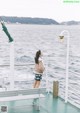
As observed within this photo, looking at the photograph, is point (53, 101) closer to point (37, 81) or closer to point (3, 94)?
point (37, 81)

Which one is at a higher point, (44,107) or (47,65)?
(47,65)

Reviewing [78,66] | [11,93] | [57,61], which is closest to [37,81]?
[11,93]

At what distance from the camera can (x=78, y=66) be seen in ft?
73.4

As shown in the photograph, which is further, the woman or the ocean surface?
the ocean surface

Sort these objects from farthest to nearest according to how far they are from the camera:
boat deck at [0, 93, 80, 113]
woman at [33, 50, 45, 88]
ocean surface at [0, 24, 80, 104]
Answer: ocean surface at [0, 24, 80, 104], woman at [33, 50, 45, 88], boat deck at [0, 93, 80, 113]

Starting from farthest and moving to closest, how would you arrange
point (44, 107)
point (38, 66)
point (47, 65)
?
point (47, 65) → point (38, 66) → point (44, 107)

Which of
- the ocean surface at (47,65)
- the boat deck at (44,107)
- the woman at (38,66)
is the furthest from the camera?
the ocean surface at (47,65)

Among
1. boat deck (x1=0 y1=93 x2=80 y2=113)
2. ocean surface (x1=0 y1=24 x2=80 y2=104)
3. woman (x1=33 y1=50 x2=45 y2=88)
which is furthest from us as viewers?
ocean surface (x1=0 y1=24 x2=80 y2=104)

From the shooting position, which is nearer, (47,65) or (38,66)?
(38,66)

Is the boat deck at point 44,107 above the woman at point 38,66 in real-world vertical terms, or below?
below

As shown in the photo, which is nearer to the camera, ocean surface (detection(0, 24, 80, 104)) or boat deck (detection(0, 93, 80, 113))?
boat deck (detection(0, 93, 80, 113))

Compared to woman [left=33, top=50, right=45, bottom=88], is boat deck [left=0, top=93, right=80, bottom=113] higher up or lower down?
lower down

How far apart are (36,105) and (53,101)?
28.7 inches

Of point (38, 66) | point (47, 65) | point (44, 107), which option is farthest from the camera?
point (47, 65)
